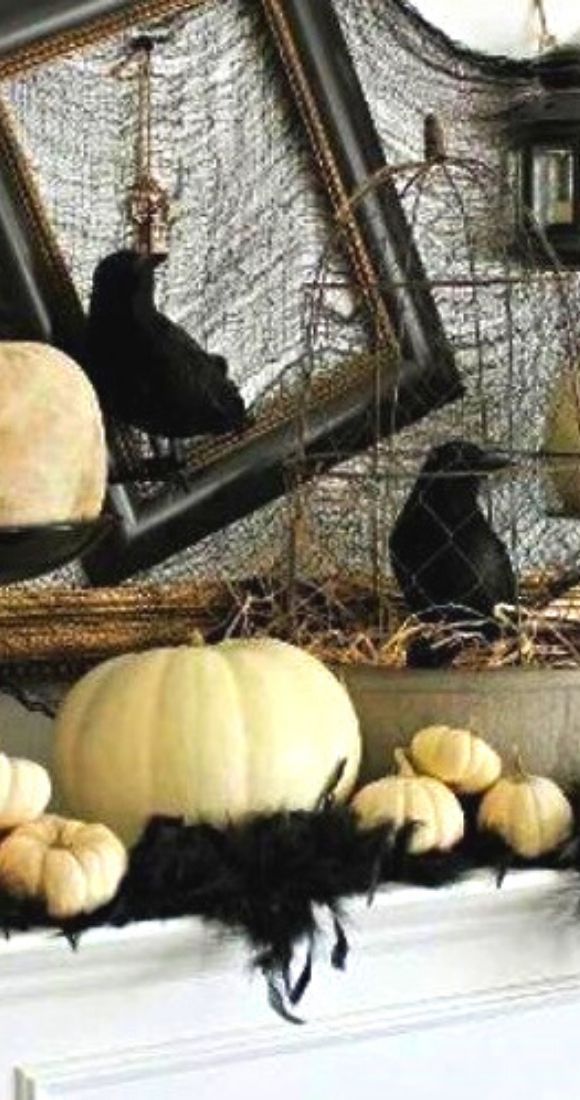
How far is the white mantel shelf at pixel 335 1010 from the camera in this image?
4.39 feet

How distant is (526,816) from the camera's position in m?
1.46

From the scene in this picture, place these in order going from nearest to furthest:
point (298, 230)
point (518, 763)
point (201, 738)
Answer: point (201, 738) → point (518, 763) → point (298, 230)

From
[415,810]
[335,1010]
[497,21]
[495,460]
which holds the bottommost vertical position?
[335,1010]

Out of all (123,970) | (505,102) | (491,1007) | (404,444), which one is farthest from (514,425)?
(123,970)

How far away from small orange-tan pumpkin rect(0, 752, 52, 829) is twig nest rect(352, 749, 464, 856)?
202 mm

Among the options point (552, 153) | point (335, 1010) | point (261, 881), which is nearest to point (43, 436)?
point (261, 881)

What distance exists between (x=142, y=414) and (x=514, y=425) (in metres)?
0.34

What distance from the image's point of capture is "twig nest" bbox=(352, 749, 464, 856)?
142cm

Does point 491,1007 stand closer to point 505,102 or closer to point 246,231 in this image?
point 246,231

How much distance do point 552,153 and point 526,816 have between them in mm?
571

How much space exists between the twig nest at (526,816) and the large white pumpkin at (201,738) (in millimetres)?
105

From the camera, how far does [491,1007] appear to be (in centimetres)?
150

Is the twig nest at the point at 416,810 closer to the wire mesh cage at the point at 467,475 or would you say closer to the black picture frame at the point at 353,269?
the wire mesh cage at the point at 467,475

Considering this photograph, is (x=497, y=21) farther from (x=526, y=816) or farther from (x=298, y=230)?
(x=526, y=816)
